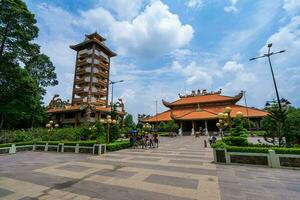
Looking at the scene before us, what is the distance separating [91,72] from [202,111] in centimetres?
2842

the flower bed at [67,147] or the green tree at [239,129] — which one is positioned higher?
the green tree at [239,129]

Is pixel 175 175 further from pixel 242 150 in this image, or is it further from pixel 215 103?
pixel 215 103

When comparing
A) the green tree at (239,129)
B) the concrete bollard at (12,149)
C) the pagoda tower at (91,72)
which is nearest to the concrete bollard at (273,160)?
the green tree at (239,129)

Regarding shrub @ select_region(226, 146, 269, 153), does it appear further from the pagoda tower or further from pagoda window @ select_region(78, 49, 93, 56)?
pagoda window @ select_region(78, 49, 93, 56)

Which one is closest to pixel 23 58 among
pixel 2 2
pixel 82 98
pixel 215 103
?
pixel 2 2

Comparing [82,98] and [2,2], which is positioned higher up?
[2,2]

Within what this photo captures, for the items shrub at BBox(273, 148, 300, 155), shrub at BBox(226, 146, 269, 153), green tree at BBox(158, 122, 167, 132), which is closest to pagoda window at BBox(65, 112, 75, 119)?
green tree at BBox(158, 122, 167, 132)

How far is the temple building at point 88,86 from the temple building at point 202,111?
1270 centimetres

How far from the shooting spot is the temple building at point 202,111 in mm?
35281

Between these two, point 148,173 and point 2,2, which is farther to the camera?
point 2,2

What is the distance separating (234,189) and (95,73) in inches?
1647

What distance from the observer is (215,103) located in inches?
1661

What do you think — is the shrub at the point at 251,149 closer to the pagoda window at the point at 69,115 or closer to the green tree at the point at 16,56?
the green tree at the point at 16,56

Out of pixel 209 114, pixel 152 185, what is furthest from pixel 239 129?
pixel 209 114
